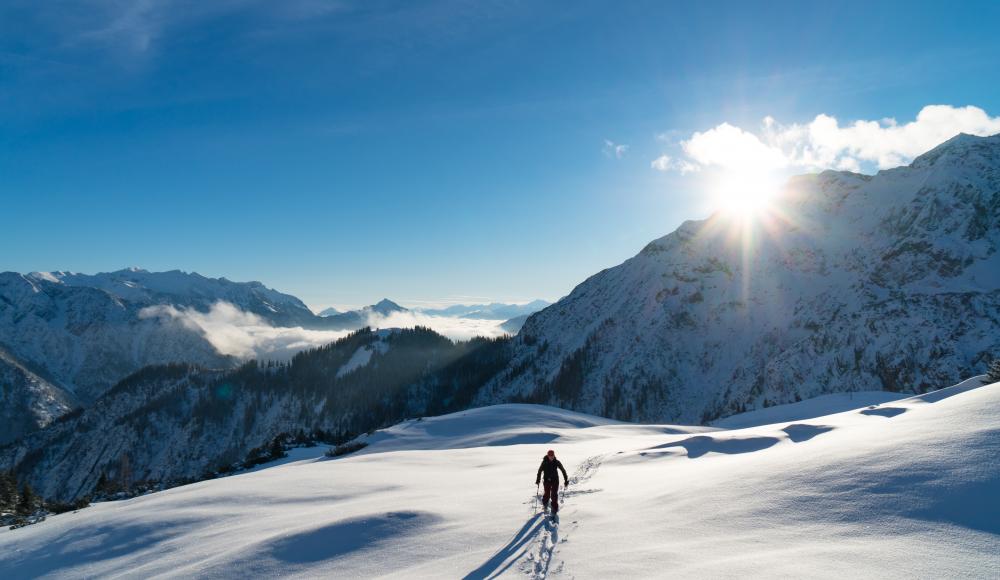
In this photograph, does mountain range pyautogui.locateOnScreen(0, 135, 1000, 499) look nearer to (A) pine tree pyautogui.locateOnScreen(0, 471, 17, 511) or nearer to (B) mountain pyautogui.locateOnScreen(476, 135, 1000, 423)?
(B) mountain pyautogui.locateOnScreen(476, 135, 1000, 423)

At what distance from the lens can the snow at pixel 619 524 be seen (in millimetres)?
7348

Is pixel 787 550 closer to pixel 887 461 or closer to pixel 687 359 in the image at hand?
pixel 887 461

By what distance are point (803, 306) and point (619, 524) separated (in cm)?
14933

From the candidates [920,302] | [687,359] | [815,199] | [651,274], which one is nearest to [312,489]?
[920,302]

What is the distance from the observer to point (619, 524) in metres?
11.2

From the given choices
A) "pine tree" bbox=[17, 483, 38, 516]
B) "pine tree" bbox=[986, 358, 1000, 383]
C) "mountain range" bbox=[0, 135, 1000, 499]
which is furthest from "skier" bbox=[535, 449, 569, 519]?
"mountain range" bbox=[0, 135, 1000, 499]

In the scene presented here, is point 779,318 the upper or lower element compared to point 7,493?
upper

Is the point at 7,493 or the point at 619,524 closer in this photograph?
the point at 619,524

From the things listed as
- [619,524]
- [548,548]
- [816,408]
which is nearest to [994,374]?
[816,408]

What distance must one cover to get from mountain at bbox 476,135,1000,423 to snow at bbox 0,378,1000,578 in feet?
349

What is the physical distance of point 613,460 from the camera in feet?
74.5

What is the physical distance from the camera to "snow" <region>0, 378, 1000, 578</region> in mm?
7348

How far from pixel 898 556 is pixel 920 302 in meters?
132

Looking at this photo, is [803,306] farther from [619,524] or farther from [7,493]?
[7,493]
